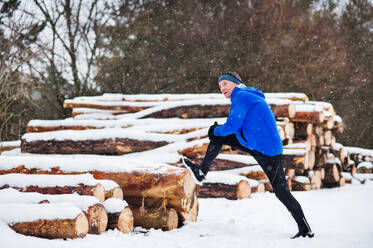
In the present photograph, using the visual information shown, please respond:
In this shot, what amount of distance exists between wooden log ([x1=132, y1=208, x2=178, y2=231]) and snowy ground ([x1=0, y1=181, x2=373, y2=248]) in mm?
118

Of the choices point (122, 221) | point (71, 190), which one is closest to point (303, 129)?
point (122, 221)

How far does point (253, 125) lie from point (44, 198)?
7.16 feet

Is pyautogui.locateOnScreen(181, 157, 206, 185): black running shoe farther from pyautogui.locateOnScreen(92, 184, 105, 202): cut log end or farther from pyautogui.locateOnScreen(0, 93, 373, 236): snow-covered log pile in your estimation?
pyautogui.locateOnScreen(92, 184, 105, 202): cut log end

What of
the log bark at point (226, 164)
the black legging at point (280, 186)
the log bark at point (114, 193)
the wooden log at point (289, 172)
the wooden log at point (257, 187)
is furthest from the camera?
the wooden log at point (289, 172)

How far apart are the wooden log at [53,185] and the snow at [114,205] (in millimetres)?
70

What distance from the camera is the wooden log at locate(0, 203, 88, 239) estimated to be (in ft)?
9.67

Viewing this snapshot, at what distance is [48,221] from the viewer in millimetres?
2969

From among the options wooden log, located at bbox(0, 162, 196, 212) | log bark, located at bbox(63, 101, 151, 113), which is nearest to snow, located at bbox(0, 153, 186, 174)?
wooden log, located at bbox(0, 162, 196, 212)

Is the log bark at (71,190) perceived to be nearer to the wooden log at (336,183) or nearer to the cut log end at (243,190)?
the cut log end at (243,190)

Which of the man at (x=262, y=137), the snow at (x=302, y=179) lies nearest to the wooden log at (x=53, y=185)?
the man at (x=262, y=137)

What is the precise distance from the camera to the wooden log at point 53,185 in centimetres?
357

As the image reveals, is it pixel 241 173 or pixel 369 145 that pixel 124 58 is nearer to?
pixel 241 173

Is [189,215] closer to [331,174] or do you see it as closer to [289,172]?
[289,172]

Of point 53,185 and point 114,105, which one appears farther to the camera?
point 114,105
